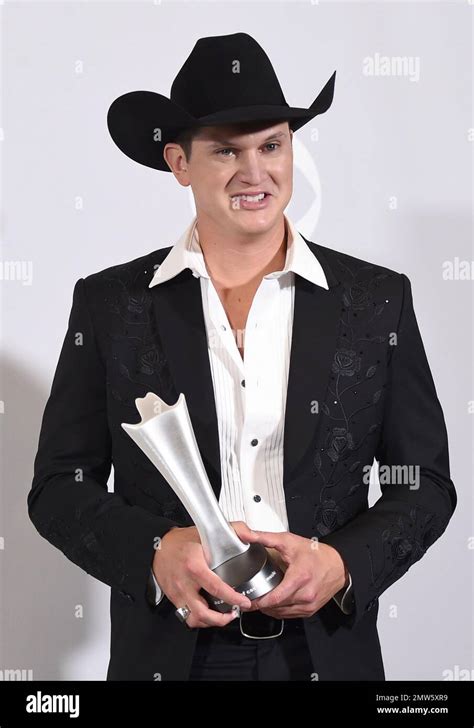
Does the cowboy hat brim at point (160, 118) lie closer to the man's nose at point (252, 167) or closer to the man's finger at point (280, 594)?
the man's nose at point (252, 167)

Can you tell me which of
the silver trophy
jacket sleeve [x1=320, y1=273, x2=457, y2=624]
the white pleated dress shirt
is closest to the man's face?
the white pleated dress shirt

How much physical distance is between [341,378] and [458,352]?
0.80 meters

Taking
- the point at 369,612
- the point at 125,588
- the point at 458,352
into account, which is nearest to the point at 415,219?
the point at 458,352

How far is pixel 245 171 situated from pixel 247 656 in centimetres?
75

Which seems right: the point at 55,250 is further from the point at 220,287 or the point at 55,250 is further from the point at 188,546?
the point at 188,546

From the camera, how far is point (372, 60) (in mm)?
2455

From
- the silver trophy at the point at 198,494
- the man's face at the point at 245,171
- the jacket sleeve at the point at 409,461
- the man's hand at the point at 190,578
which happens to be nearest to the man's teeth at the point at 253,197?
the man's face at the point at 245,171

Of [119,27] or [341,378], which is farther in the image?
[119,27]

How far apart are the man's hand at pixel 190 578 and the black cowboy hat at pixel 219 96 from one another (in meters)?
0.64

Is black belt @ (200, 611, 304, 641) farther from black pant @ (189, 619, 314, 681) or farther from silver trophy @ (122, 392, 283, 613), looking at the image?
silver trophy @ (122, 392, 283, 613)

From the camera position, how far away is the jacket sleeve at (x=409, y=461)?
1732mm

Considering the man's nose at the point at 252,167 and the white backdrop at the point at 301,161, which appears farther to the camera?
the white backdrop at the point at 301,161

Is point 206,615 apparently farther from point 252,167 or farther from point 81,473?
point 252,167
